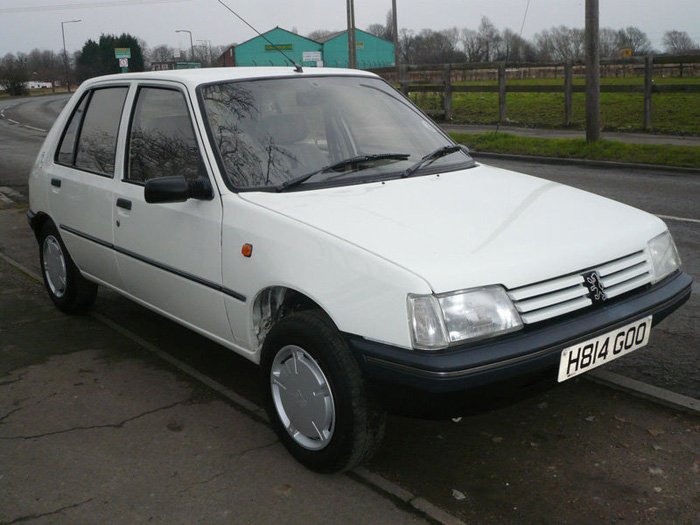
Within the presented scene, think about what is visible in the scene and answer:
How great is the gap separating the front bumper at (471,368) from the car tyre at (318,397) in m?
0.10

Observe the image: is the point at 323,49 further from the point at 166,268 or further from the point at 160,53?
the point at 166,268

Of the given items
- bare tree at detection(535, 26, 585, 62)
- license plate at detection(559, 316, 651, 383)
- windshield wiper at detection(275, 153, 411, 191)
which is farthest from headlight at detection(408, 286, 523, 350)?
bare tree at detection(535, 26, 585, 62)

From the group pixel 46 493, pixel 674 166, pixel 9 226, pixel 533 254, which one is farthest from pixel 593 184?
pixel 46 493

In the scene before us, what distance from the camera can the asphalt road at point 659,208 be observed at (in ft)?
14.3

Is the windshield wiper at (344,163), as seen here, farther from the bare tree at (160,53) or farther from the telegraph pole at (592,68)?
the bare tree at (160,53)

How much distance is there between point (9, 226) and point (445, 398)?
8100 mm

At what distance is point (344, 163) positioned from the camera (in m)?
3.96

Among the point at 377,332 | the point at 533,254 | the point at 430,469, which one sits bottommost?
the point at 430,469

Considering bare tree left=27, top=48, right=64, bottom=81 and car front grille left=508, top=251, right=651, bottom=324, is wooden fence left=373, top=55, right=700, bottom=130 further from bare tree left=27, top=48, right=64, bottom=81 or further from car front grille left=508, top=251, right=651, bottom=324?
bare tree left=27, top=48, right=64, bottom=81

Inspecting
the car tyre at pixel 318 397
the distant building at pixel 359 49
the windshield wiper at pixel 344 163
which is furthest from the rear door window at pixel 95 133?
the distant building at pixel 359 49

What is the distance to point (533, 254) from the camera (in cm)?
308

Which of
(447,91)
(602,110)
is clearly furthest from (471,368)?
(447,91)

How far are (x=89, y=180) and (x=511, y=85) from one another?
17680 millimetres

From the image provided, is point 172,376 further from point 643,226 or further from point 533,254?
point 643,226
